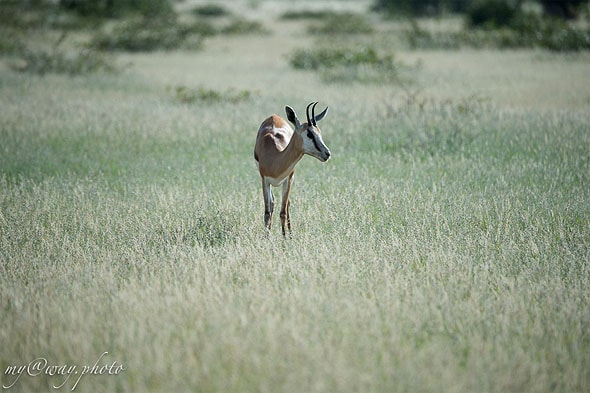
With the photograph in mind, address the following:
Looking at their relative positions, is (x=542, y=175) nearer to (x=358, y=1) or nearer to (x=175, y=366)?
(x=175, y=366)

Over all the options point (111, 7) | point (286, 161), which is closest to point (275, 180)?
point (286, 161)

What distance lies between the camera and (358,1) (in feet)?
320

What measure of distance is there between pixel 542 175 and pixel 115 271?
235 inches

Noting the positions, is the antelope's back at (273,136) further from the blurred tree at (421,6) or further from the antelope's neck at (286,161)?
the blurred tree at (421,6)

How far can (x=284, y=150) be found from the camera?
619 centimetres

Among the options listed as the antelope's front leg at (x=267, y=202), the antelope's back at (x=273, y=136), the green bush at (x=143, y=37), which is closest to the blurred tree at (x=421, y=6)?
the green bush at (x=143, y=37)

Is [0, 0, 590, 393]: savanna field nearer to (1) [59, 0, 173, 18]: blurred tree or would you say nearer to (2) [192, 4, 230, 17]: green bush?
(1) [59, 0, 173, 18]: blurred tree

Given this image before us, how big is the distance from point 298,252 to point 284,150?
100 cm

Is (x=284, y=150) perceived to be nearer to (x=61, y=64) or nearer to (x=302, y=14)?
(x=61, y=64)

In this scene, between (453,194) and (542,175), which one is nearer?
(453,194)

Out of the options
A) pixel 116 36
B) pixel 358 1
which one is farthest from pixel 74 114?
pixel 358 1

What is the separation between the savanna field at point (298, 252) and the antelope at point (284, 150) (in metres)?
0.48

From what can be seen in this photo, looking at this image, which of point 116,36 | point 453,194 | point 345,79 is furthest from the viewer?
point 116,36

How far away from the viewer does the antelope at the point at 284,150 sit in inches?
222
